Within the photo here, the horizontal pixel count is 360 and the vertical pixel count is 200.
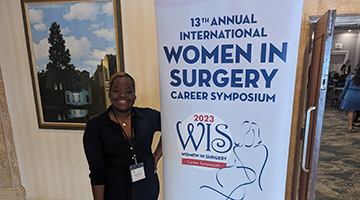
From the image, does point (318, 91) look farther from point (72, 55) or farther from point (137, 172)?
point (72, 55)

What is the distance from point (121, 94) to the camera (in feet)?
4.21

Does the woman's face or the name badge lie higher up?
the woman's face

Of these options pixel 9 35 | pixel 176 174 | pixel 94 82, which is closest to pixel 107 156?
pixel 176 174

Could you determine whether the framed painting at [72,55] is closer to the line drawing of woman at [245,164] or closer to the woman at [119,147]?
the woman at [119,147]

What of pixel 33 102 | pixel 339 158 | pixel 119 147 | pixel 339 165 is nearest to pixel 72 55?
pixel 33 102

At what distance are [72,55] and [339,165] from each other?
3973mm

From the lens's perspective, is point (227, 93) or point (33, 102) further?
point (33, 102)

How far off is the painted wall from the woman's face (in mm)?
548

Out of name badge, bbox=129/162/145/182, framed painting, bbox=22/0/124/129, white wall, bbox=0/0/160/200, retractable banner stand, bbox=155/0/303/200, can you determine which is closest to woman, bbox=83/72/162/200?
name badge, bbox=129/162/145/182

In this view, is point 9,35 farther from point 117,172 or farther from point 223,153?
point 223,153

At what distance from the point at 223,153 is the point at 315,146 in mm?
737

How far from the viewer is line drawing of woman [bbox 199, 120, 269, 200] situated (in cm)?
105

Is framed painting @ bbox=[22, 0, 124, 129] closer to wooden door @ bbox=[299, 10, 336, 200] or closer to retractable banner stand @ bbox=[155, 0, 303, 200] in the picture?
retractable banner stand @ bbox=[155, 0, 303, 200]

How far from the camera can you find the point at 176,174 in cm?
120
